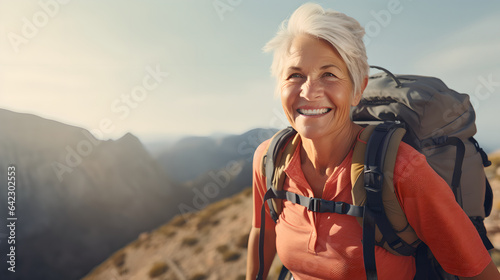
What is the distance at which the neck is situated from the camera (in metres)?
1.72

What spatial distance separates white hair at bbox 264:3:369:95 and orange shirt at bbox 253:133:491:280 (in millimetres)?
516

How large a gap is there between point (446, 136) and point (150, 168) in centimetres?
6057

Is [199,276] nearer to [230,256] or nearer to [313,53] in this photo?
[230,256]

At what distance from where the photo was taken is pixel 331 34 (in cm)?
149

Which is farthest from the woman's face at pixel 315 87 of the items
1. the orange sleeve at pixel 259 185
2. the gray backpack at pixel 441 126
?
the gray backpack at pixel 441 126

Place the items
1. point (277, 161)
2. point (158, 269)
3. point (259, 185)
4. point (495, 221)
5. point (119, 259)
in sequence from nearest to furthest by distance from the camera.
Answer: point (277, 161), point (259, 185), point (495, 221), point (158, 269), point (119, 259)

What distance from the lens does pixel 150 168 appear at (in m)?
58.1

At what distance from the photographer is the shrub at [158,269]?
8875 mm

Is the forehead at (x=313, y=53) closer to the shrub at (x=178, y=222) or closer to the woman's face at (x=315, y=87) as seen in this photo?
the woman's face at (x=315, y=87)

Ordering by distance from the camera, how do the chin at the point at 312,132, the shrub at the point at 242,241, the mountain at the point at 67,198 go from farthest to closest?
the mountain at the point at 67,198, the shrub at the point at 242,241, the chin at the point at 312,132

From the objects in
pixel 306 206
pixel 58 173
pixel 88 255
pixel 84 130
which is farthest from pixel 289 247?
pixel 84 130

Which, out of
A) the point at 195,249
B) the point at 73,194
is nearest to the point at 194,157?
the point at 73,194

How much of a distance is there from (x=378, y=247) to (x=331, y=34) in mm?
1177

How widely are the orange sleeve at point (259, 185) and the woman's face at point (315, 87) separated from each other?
1.65 ft
